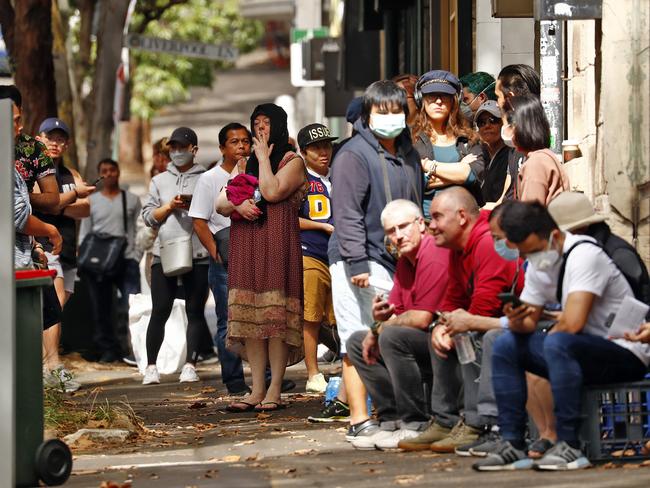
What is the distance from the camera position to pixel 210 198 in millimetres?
13078

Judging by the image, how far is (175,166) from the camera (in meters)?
14.2

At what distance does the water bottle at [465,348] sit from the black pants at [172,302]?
5479mm

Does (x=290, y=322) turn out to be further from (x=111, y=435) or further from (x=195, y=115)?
(x=195, y=115)

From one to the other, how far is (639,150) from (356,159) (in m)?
1.68

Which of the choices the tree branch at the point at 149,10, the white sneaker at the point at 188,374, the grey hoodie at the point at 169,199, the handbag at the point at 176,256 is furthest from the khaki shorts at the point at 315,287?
the tree branch at the point at 149,10

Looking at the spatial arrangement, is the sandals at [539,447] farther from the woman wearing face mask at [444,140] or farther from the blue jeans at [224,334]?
the blue jeans at [224,334]

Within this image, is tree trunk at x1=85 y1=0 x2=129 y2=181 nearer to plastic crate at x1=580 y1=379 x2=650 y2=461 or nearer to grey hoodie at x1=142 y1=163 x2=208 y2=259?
grey hoodie at x1=142 y1=163 x2=208 y2=259

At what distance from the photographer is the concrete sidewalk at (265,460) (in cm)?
805

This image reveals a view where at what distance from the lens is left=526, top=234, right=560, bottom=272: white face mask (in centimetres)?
814

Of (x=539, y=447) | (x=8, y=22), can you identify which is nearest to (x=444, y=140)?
(x=539, y=447)

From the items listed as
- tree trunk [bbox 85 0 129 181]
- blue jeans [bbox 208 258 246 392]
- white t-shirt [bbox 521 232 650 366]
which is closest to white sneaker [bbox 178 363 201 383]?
blue jeans [bbox 208 258 246 392]

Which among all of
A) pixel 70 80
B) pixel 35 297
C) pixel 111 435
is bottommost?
pixel 111 435

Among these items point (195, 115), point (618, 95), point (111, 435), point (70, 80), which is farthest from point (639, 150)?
point (195, 115)

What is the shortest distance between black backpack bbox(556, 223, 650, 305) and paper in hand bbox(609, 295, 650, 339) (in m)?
0.12
